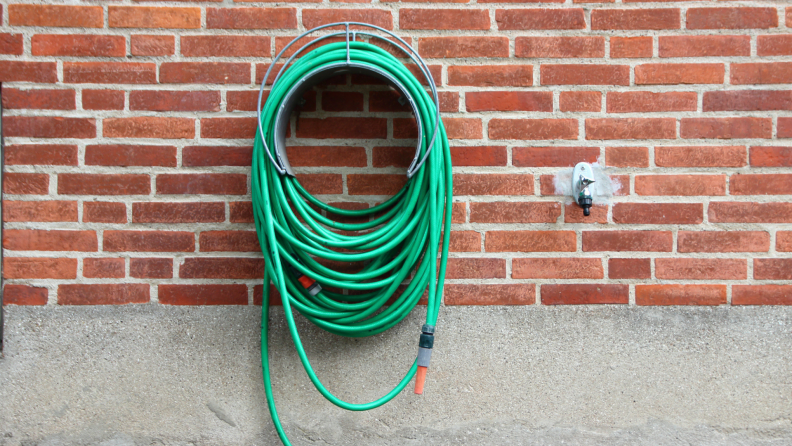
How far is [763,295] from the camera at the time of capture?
1.75 meters

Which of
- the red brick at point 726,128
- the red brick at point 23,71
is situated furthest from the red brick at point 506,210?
the red brick at point 23,71

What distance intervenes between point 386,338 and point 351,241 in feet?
1.36

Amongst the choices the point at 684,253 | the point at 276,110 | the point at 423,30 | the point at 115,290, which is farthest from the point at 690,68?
the point at 115,290

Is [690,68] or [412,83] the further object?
[690,68]

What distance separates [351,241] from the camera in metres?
1.57

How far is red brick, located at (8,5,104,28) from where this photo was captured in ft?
5.66

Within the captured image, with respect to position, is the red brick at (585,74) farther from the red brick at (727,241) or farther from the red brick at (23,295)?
the red brick at (23,295)

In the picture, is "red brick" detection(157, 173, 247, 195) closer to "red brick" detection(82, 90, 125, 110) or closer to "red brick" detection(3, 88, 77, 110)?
"red brick" detection(82, 90, 125, 110)

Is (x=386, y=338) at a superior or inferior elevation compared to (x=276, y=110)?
inferior

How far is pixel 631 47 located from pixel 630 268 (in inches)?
31.3

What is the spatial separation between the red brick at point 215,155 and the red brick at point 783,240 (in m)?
1.93

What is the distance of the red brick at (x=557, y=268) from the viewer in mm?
1757

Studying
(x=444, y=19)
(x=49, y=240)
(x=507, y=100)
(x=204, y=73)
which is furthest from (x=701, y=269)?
(x=49, y=240)

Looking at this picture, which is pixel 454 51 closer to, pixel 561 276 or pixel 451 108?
pixel 451 108
